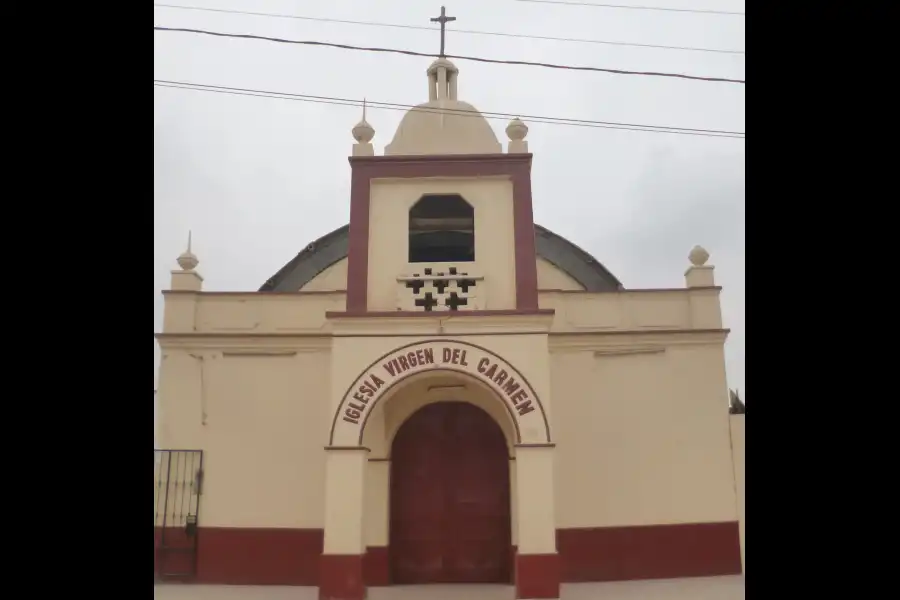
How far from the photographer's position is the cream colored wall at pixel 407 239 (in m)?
9.07

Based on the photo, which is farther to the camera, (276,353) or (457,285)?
(276,353)

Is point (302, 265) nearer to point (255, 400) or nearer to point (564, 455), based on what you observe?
point (255, 400)

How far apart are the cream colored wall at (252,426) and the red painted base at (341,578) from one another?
7.83 feet

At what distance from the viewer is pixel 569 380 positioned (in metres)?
11.0

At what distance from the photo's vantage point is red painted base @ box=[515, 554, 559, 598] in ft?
26.0

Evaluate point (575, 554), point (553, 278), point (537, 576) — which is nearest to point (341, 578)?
point (537, 576)

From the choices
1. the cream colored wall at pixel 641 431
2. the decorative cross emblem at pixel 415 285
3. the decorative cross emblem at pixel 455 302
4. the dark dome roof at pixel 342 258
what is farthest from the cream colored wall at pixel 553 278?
the decorative cross emblem at pixel 415 285

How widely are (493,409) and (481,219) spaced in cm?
272

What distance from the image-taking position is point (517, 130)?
9609 mm

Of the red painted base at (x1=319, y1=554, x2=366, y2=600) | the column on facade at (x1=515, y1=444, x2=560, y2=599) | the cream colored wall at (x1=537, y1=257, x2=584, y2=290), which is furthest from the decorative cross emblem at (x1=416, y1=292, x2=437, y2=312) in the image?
the cream colored wall at (x1=537, y1=257, x2=584, y2=290)

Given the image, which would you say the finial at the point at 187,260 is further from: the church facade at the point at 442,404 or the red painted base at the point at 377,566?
the red painted base at the point at 377,566

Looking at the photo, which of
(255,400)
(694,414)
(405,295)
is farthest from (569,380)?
(255,400)

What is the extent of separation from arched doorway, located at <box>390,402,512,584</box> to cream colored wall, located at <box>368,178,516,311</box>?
2.29 metres

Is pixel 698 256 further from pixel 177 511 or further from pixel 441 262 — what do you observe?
pixel 177 511
